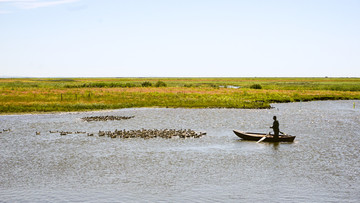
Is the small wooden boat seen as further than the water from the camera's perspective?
Yes

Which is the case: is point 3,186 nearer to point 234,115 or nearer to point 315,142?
point 315,142

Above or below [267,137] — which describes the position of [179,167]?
below

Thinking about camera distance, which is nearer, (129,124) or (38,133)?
(38,133)

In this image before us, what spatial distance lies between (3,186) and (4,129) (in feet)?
71.0

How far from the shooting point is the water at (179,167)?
57.0 feet

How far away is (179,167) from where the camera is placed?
22.7 m

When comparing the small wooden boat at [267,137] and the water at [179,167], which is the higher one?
the small wooden boat at [267,137]

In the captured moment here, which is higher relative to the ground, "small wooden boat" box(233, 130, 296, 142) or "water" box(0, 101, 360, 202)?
"small wooden boat" box(233, 130, 296, 142)

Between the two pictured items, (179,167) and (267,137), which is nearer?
(179,167)

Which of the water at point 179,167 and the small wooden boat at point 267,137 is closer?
the water at point 179,167

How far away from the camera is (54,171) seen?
72.0 feet

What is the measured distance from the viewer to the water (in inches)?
683

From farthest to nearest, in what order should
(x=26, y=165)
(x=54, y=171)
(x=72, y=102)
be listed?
1. (x=72, y=102)
2. (x=26, y=165)
3. (x=54, y=171)

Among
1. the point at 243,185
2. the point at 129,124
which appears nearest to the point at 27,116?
the point at 129,124
